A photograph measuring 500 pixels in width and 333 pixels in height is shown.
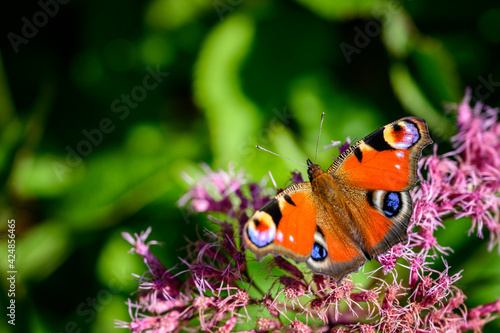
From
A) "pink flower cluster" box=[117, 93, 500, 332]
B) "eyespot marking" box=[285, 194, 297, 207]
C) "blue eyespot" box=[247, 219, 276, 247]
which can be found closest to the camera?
"blue eyespot" box=[247, 219, 276, 247]

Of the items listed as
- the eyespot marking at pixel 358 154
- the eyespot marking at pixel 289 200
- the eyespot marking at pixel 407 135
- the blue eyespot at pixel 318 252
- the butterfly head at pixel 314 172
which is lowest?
the blue eyespot at pixel 318 252

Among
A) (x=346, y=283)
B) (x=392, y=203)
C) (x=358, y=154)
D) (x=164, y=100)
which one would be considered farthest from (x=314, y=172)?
(x=164, y=100)

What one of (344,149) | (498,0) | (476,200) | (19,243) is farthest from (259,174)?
(498,0)

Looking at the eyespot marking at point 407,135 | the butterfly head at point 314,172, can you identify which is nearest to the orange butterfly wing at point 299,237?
the butterfly head at point 314,172

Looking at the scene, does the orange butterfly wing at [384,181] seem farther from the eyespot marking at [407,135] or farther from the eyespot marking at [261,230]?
the eyespot marking at [261,230]

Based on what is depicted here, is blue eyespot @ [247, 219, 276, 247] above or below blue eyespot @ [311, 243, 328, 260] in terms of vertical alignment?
above

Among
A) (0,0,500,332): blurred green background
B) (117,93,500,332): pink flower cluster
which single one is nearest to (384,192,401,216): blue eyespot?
(117,93,500,332): pink flower cluster

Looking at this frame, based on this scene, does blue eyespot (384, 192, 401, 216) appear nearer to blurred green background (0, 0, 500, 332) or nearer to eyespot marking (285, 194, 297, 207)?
eyespot marking (285, 194, 297, 207)
